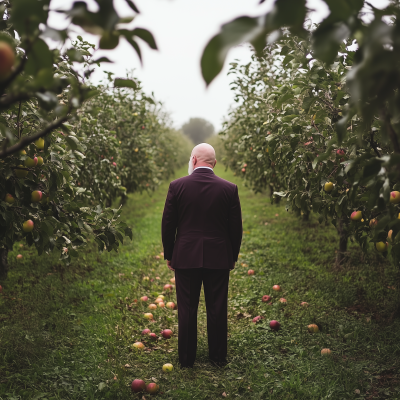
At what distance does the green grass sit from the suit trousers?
19 cm

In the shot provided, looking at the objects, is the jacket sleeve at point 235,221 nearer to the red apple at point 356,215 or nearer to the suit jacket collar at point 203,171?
the suit jacket collar at point 203,171

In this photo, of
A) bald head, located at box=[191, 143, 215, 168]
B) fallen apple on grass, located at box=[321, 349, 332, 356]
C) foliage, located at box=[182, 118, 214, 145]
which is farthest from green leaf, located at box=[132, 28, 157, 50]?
foliage, located at box=[182, 118, 214, 145]

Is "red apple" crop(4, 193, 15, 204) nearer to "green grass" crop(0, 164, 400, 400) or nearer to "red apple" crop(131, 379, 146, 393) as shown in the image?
"green grass" crop(0, 164, 400, 400)

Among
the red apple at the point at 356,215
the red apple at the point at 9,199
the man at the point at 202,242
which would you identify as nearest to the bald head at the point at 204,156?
the man at the point at 202,242

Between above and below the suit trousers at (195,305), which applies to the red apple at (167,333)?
below

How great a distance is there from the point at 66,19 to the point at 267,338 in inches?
126

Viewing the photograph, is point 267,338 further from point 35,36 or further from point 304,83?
point 35,36

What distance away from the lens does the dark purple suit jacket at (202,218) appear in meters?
2.92

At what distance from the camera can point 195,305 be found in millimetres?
3035

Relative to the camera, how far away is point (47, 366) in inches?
113

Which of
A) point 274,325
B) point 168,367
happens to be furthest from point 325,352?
point 168,367

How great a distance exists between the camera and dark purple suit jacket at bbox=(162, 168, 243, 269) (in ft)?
9.57

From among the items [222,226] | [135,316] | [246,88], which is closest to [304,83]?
[222,226]

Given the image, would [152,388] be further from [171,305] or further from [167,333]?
[171,305]
